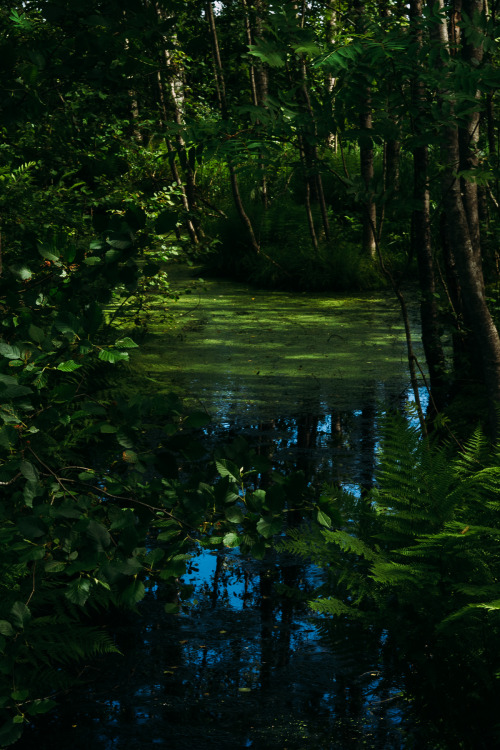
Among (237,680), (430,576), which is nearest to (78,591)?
(430,576)

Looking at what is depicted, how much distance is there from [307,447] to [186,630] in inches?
82.8

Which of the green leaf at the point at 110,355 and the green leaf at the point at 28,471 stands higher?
the green leaf at the point at 110,355

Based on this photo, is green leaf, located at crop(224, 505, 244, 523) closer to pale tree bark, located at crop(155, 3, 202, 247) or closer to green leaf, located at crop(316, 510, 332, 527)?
green leaf, located at crop(316, 510, 332, 527)

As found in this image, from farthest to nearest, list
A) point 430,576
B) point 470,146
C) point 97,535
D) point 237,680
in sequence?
point 470,146 < point 237,680 < point 430,576 < point 97,535

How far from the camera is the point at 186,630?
3.10 m

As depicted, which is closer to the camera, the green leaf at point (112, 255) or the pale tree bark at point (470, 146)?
the green leaf at point (112, 255)

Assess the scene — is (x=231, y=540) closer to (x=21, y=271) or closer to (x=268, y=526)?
(x=268, y=526)

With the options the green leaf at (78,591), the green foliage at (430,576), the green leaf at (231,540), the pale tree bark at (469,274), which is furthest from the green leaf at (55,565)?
the pale tree bark at (469,274)

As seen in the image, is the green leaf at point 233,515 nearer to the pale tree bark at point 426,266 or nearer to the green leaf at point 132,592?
the green leaf at point 132,592

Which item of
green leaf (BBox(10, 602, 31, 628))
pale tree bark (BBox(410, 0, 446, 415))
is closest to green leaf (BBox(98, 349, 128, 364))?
green leaf (BBox(10, 602, 31, 628))

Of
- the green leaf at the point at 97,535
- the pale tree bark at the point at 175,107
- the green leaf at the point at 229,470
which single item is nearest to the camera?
the green leaf at the point at 97,535

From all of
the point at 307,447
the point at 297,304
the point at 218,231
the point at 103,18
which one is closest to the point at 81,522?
the point at 103,18

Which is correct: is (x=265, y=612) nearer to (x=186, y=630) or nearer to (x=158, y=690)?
(x=186, y=630)

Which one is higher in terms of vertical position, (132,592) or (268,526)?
(268,526)
